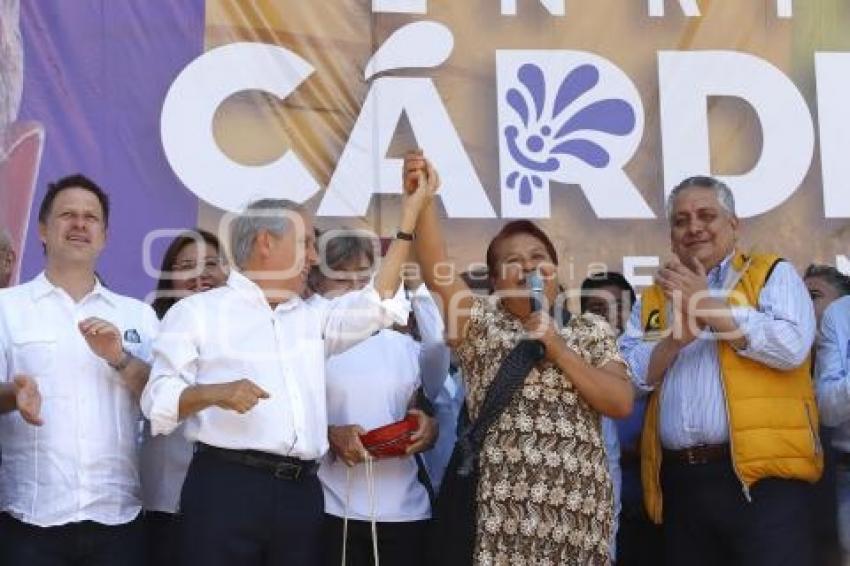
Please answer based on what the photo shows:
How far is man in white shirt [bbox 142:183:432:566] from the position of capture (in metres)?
2.73

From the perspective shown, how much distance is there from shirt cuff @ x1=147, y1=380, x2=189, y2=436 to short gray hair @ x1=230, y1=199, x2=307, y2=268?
387 millimetres

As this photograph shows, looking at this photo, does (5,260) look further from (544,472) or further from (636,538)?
(636,538)

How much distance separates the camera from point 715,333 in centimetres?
320

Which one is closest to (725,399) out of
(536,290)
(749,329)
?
(749,329)

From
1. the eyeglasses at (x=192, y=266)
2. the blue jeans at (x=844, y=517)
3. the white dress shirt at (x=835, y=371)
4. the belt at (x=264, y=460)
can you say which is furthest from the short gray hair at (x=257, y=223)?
the blue jeans at (x=844, y=517)

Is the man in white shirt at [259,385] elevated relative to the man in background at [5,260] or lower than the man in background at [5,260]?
lower

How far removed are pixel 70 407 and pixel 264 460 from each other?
52 centimetres

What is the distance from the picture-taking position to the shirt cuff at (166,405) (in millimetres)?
2699

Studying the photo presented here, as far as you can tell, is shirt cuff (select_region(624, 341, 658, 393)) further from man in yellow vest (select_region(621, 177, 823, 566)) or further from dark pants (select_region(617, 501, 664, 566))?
dark pants (select_region(617, 501, 664, 566))

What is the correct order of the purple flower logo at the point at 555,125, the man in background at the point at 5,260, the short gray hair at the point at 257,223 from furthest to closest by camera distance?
the purple flower logo at the point at 555,125
the man in background at the point at 5,260
the short gray hair at the point at 257,223

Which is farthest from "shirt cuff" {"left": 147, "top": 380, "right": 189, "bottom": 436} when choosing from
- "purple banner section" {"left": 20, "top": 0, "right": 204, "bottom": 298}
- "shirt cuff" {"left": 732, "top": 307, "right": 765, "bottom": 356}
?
"purple banner section" {"left": 20, "top": 0, "right": 204, "bottom": 298}

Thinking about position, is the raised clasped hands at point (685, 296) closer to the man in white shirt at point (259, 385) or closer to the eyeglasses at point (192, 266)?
the man in white shirt at point (259, 385)

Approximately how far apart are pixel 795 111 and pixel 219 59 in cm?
231

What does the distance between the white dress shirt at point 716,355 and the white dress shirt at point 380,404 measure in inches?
23.7
